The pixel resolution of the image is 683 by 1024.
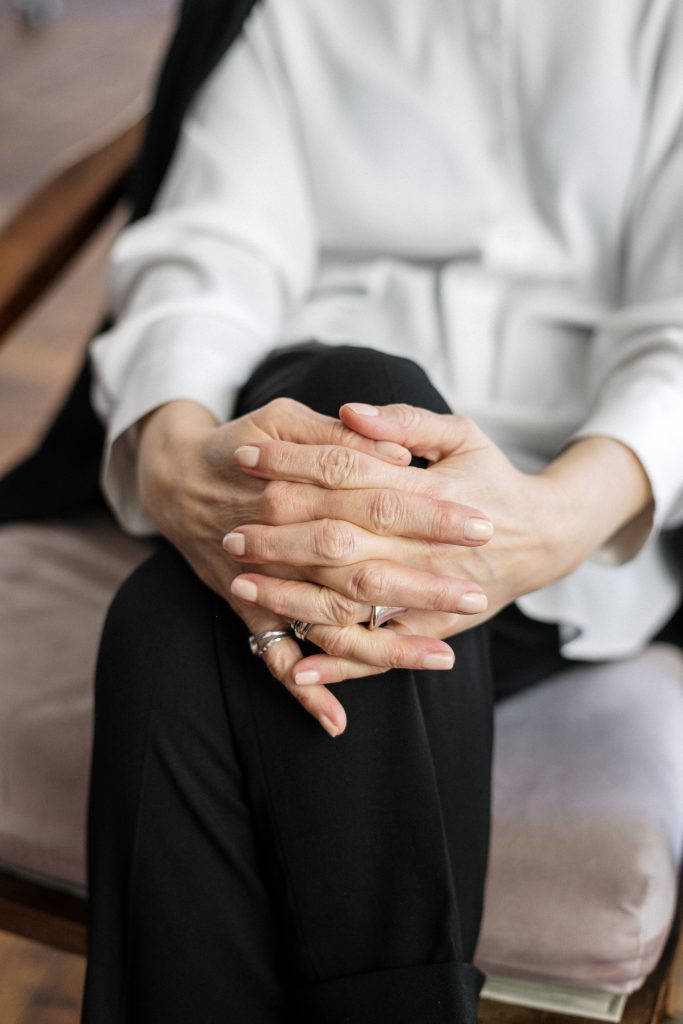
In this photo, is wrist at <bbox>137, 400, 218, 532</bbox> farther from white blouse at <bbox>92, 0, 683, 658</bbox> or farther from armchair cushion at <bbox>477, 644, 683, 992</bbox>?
armchair cushion at <bbox>477, 644, 683, 992</bbox>

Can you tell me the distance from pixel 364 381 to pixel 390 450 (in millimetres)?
64

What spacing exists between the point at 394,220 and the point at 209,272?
172 millimetres

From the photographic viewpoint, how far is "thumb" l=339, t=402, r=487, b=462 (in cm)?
65

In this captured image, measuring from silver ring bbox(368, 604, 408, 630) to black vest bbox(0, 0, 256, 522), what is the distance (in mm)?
448

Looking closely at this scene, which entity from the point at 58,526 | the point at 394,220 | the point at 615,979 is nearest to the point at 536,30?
the point at 394,220

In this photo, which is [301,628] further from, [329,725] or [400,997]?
[400,997]

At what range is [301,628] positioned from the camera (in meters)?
0.66

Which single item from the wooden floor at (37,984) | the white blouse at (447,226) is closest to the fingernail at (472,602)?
the white blouse at (447,226)

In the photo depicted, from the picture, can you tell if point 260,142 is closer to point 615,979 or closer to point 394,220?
point 394,220

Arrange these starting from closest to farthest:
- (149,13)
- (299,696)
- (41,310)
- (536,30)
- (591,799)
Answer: (299,696), (591,799), (536,30), (41,310), (149,13)

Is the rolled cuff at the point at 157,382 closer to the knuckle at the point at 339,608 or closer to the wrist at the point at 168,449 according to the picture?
the wrist at the point at 168,449

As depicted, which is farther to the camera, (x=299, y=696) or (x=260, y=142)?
(x=260, y=142)

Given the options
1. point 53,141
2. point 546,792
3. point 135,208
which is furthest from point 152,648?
point 53,141

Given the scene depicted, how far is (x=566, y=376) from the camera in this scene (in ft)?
3.09
